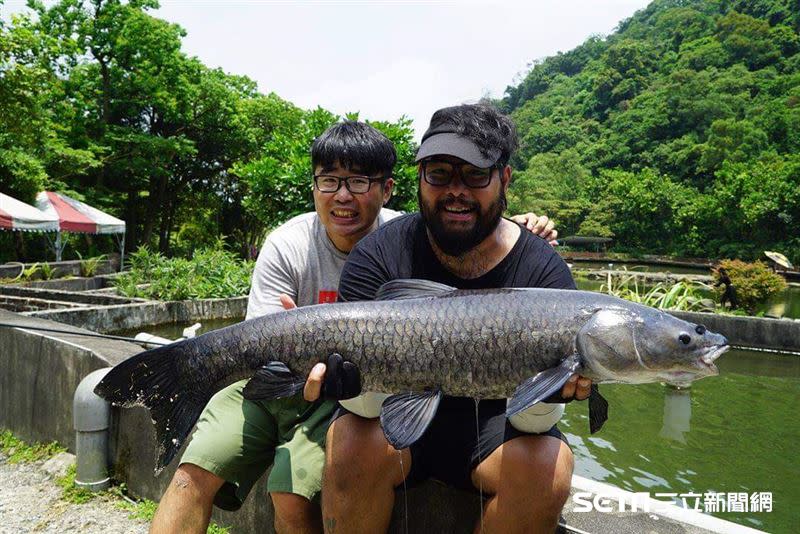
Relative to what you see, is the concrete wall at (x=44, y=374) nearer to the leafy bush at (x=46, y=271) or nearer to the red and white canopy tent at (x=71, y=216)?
the leafy bush at (x=46, y=271)

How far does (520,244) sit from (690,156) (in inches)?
2461

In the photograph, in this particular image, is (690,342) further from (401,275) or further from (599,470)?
(599,470)

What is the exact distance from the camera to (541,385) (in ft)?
7.23

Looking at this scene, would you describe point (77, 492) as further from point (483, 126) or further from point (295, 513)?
point (483, 126)

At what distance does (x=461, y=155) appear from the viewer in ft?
8.62

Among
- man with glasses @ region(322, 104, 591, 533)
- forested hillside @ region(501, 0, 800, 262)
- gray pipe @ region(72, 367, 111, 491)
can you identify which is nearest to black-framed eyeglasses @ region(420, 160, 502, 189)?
man with glasses @ region(322, 104, 591, 533)

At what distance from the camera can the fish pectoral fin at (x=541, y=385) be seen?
83.9 inches

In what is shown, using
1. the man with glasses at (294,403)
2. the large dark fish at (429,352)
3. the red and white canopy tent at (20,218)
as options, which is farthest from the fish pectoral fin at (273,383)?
the red and white canopy tent at (20,218)

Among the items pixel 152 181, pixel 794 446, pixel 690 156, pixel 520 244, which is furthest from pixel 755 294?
pixel 690 156

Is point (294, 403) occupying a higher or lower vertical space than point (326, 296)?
lower

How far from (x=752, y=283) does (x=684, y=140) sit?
53.4 m

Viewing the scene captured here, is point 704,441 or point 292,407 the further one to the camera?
point 704,441

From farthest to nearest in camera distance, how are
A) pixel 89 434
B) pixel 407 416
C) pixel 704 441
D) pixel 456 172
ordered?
pixel 704 441, pixel 89 434, pixel 456 172, pixel 407 416

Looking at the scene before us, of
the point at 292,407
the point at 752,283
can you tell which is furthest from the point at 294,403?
the point at 752,283
